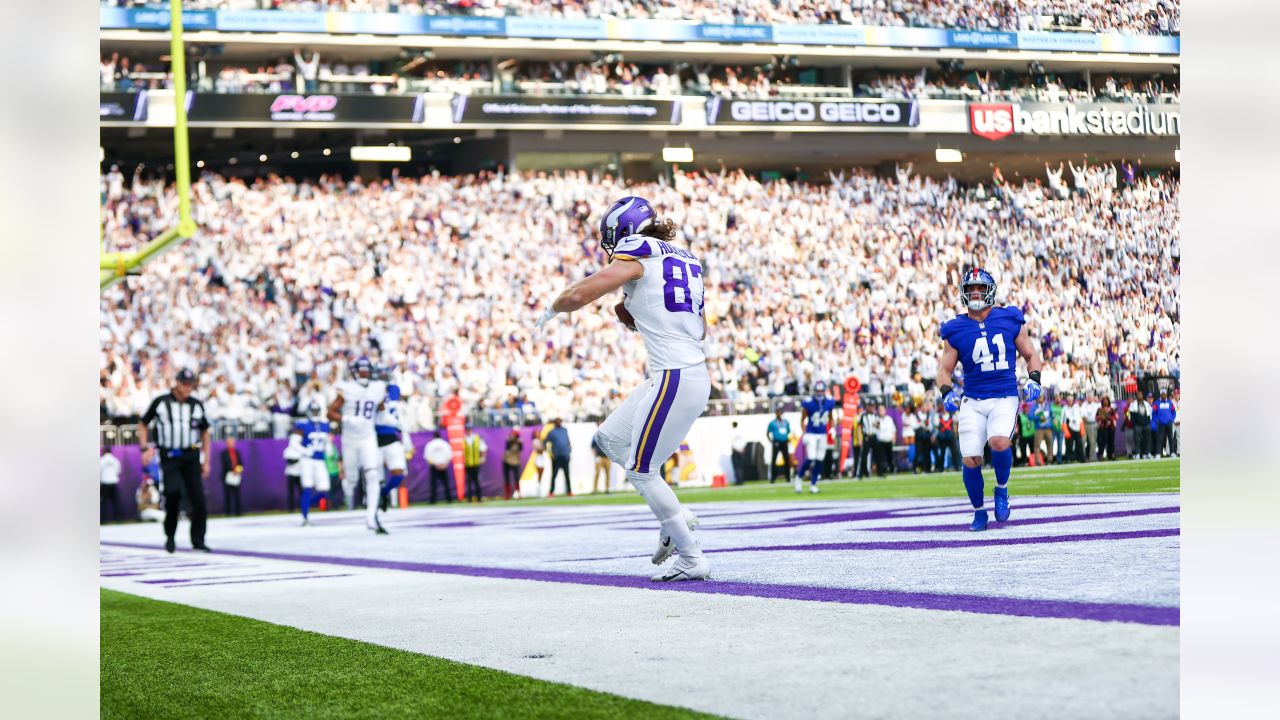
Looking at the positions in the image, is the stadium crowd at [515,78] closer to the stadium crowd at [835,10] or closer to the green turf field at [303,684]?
the stadium crowd at [835,10]

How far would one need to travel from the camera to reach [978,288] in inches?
363

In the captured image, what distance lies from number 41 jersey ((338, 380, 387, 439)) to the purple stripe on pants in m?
8.38

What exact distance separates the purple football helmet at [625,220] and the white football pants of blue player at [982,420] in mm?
3224

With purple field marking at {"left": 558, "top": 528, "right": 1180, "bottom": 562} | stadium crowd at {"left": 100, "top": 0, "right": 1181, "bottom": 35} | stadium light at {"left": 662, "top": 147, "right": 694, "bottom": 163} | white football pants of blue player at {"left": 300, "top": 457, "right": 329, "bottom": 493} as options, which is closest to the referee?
white football pants of blue player at {"left": 300, "top": 457, "right": 329, "bottom": 493}

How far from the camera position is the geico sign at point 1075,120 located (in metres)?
8.99

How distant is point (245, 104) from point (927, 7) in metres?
21.5

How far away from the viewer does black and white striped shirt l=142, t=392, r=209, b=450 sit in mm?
12539

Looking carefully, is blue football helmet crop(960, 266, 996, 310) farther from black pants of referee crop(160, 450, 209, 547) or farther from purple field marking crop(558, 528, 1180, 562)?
black pants of referee crop(160, 450, 209, 547)

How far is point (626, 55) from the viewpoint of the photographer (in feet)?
122

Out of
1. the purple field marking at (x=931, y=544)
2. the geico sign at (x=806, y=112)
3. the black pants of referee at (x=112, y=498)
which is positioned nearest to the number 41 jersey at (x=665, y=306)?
the purple field marking at (x=931, y=544)

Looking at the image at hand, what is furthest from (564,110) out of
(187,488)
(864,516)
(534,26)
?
(864,516)

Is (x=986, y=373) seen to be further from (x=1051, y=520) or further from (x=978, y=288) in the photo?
(x=1051, y=520)

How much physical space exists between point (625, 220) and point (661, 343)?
2.00ft
